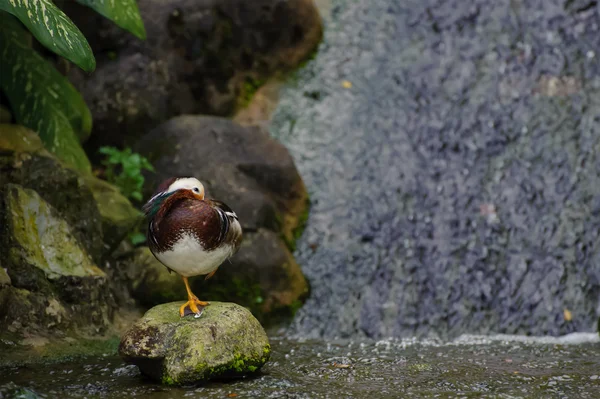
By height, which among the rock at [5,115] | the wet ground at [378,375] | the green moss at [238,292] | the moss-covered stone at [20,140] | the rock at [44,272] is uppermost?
the rock at [5,115]

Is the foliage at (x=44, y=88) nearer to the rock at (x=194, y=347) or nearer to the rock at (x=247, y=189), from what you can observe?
the rock at (x=247, y=189)

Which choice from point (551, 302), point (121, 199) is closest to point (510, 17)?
point (551, 302)

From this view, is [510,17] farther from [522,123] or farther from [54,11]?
[54,11]

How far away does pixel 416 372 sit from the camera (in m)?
3.82

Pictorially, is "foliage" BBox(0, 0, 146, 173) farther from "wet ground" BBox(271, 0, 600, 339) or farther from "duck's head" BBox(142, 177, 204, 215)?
"wet ground" BBox(271, 0, 600, 339)

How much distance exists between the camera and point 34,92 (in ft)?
16.9

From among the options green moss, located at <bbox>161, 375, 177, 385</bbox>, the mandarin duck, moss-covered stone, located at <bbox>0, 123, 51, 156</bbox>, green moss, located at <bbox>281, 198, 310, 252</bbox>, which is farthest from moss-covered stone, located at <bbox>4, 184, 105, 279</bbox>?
green moss, located at <bbox>281, 198, 310, 252</bbox>

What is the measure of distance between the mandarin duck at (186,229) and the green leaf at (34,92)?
1806 millimetres

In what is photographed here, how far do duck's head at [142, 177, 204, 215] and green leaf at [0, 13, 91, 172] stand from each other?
5.82ft

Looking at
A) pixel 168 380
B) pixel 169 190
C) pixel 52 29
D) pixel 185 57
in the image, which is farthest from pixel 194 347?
pixel 185 57

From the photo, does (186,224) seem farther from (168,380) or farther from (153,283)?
(153,283)

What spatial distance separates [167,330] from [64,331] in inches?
42.8

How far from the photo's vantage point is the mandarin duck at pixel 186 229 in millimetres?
3566

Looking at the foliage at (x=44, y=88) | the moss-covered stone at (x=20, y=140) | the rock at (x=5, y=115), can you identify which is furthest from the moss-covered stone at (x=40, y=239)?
the rock at (x=5, y=115)
